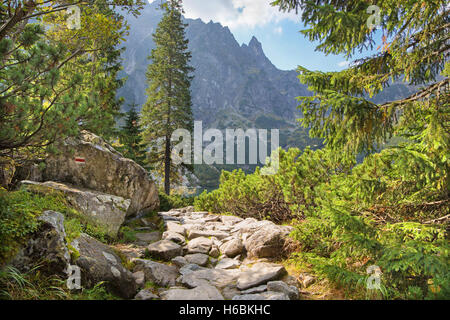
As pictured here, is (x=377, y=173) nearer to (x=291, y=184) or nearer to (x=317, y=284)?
(x=317, y=284)

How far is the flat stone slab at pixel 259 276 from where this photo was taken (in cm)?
384

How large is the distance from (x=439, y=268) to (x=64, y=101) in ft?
19.5

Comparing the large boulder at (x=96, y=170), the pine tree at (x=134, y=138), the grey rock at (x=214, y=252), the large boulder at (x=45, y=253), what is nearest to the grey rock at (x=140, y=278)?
the large boulder at (x=45, y=253)

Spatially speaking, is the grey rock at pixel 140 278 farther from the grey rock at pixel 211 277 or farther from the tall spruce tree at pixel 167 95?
the tall spruce tree at pixel 167 95

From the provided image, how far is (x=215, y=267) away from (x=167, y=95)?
17919 millimetres

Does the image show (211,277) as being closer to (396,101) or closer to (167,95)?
(396,101)

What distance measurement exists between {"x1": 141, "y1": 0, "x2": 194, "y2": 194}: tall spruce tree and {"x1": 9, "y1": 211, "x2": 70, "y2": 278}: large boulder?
636 inches

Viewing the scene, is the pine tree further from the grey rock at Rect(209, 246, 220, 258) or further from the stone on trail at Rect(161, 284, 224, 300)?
the stone on trail at Rect(161, 284, 224, 300)

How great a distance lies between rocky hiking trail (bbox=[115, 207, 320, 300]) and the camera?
354cm

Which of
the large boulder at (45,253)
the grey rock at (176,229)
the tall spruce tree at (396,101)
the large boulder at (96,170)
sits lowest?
the grey rock at (176,229)

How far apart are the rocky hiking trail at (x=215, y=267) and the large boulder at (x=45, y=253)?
124 centimetres

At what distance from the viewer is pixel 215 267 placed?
502 cm

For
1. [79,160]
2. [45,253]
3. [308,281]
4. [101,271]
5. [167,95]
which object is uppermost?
[167,95]

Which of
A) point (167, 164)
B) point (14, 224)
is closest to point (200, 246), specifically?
point (14, 224)
